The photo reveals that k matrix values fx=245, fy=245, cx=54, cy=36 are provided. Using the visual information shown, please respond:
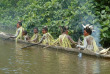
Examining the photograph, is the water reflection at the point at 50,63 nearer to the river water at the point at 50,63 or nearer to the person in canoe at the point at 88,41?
the river water at the point at 50,63

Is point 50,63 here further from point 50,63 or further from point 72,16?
point 72,16

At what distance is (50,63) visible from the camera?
25.8ft

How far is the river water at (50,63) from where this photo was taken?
22.7ft

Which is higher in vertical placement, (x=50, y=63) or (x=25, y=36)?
(x=25, y=36)

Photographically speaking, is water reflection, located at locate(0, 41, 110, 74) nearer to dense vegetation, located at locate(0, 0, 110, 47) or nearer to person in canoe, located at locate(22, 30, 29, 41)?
dense vegetation, located at locate(0, 0, 110, 47)

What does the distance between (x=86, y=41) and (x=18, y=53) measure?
8.89ft

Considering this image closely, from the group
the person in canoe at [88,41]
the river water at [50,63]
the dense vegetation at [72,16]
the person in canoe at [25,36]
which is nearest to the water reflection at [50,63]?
the river water at [50,63]

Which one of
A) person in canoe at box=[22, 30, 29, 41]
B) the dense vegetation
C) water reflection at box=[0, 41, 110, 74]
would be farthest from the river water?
person in canoe at box=[22, 30, 29, 41]

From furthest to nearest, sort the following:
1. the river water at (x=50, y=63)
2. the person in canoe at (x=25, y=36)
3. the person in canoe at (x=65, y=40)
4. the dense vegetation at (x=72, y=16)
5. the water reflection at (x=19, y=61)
Result: the person in canoe at (x=25, y=36) → the dense vegetation at (x=72, y=16) → the person in canoe at (x=65, y=40) → the water reflection at (x=19, y=61) → the river water at (x=50, y=63)

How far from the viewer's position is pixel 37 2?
14.2 metres

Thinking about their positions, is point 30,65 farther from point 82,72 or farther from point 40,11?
point 40,11

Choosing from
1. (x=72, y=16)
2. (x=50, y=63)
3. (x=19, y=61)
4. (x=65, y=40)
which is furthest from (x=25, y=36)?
(x=50, y=63)

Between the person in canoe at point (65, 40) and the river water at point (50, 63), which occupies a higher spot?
the person in canoe at point (65, 40)

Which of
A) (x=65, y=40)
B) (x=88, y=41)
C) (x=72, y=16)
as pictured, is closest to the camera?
(x=88, y=41)
